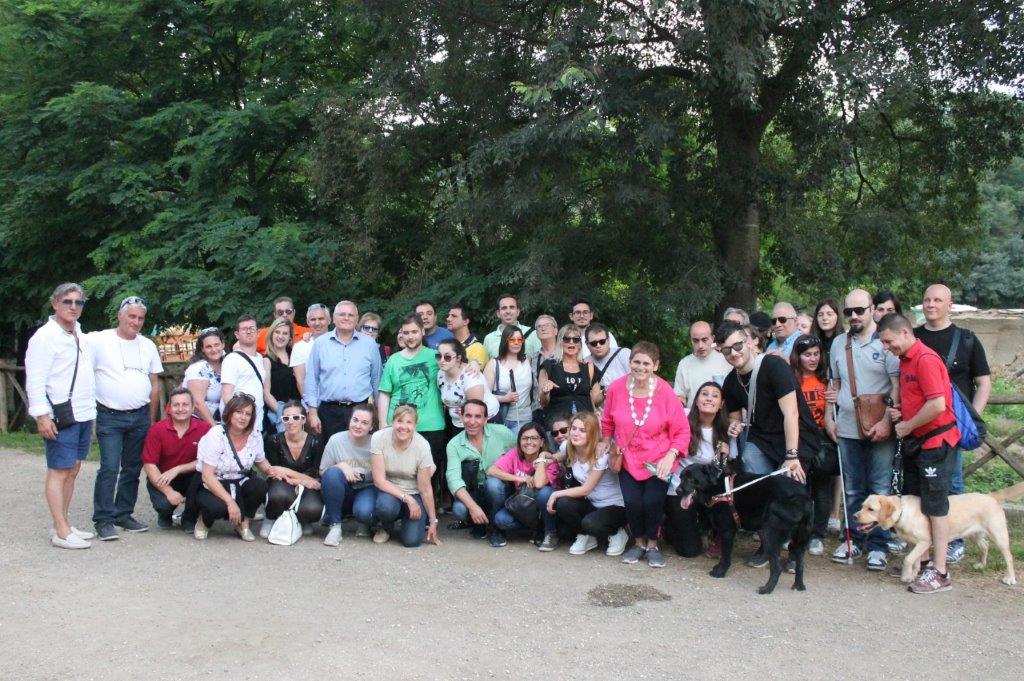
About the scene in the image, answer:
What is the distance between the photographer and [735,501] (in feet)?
20.6

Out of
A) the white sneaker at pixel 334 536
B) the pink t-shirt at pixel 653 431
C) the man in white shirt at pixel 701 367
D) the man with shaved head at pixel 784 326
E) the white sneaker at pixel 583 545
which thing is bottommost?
the white sneaker at pixel 334 536

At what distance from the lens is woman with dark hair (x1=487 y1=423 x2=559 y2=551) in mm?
6680

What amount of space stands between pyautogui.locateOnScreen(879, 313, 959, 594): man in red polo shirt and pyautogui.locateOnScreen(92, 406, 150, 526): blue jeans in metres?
5.37

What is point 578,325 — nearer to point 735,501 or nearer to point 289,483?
point 735,501

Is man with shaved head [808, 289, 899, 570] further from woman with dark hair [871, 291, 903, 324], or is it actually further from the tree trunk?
the tree trunk

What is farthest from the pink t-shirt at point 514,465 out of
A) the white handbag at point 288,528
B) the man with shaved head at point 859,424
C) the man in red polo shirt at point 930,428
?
the man in red polo shirt at point 930,428

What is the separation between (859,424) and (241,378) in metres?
4.64

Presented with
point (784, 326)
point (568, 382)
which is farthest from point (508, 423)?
point (784, 326)

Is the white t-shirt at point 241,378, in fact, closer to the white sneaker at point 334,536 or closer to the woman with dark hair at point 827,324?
the white sneaker at point 334,536

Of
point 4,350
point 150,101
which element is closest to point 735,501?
point 150,101

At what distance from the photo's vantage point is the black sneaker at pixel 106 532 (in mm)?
6676

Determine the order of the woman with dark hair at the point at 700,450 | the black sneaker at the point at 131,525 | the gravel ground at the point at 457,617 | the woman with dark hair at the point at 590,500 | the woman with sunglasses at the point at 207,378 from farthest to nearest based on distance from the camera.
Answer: the woman with sunglasses at the point at 207,378
the black sneaker at the point at 131,525
the woman with dark hair at the point at 590,500
the woman with dark hair at the point at 700,450
the gravel ground at the point at 457,617

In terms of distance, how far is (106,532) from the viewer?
670cm

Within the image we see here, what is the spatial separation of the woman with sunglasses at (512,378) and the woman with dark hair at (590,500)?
922mm
